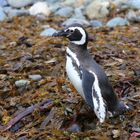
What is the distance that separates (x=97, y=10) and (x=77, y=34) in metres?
2.79

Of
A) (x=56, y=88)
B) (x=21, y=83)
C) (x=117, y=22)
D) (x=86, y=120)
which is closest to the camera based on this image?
(x=86, y=120)

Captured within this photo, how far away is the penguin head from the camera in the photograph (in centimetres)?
393

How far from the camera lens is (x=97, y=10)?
669cm

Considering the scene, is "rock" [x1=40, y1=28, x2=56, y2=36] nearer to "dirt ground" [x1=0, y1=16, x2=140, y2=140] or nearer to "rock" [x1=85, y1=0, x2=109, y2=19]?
"dirt ground" [x1=0, y1=16, x2=140, y2=140]

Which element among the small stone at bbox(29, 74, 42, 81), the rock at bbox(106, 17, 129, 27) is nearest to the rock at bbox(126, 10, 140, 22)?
the rock at bbox(106, 17, 129, 27)

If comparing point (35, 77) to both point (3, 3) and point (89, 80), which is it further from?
point (3, 3)

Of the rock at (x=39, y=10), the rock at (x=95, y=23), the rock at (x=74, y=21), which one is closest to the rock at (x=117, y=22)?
the rock at (x=95, y=23)

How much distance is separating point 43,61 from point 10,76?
430 millimetres

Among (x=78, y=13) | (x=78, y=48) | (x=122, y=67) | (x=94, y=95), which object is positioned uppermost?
(x=78, y=48)

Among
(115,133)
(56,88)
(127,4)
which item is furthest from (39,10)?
(115,133)

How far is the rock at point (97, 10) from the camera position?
262 inches

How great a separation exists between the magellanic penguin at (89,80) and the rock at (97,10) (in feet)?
8.89

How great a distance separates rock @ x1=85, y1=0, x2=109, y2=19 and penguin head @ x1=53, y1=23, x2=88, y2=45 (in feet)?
8.76

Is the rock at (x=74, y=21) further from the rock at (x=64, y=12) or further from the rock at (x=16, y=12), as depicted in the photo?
the rock at (x=16, y=12)
